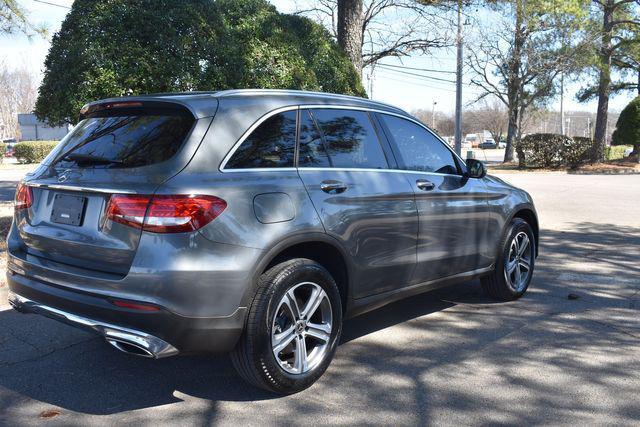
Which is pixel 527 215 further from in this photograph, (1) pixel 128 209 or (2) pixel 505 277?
(1) pixel 128 209

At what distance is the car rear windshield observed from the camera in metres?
3.37

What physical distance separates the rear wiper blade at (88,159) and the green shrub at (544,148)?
28.5 meters

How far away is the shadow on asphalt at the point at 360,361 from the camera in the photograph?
3.59 m

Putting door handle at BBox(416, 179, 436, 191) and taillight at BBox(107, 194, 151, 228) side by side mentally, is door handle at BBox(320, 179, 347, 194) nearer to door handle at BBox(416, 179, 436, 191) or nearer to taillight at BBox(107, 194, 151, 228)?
door handle at BBox(416, 179, 436, 191)

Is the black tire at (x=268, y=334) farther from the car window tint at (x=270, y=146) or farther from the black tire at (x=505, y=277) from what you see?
the black tire at (x=505, y=277)

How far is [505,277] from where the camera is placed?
5.48 m

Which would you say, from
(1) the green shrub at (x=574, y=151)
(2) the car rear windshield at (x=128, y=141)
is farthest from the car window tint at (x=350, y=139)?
(1) the green shrub at (x=574, y=151)

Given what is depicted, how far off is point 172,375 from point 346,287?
1289mm

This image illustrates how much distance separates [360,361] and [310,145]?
1.54 metres

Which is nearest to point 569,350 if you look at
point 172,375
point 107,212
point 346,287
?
point 346,287

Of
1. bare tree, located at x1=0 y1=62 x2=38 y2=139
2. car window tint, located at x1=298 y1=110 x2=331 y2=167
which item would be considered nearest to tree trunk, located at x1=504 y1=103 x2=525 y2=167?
car window tint, located at x1=298 y1=110 x2=331 y2=167

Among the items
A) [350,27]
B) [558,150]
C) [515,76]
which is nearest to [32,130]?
[515,76]

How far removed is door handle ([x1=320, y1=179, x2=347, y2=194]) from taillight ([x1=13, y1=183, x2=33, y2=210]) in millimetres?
1836

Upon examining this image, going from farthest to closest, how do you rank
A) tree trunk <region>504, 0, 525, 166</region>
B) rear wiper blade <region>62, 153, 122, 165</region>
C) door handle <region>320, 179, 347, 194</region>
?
tree trunk <region>504, 0, 525, 166</region>
door handle <region>320, 179, 347, 194</region>
rear wiper blade <region>62, 153, 122, 165</region>
